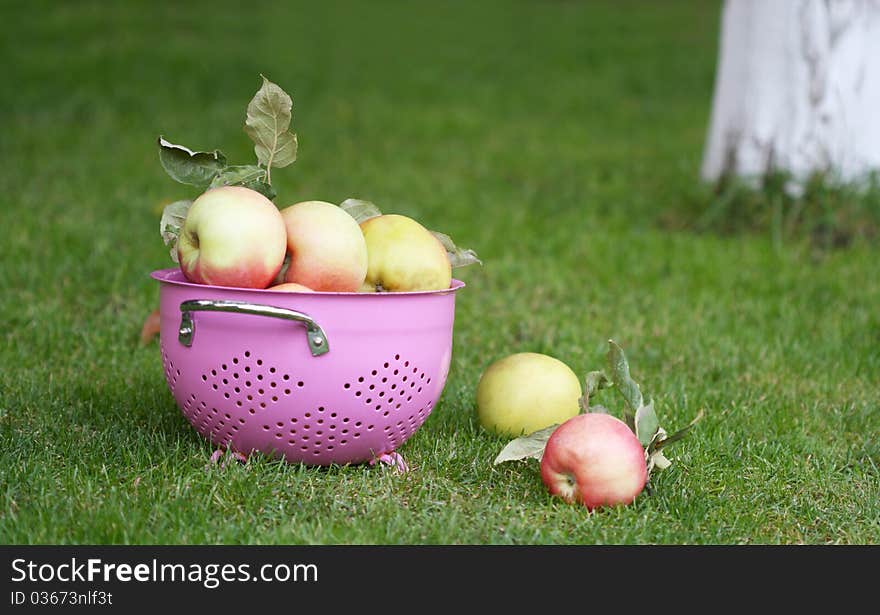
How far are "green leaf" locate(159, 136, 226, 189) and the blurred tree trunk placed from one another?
392cm

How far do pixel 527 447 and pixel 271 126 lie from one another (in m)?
0.96

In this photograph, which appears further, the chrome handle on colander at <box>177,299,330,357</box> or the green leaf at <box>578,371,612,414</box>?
the green leaf at <box>578,371,612,414</box>

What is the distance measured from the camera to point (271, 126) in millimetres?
2484

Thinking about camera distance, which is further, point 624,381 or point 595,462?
point 624,381

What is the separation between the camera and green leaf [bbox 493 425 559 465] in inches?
97.4

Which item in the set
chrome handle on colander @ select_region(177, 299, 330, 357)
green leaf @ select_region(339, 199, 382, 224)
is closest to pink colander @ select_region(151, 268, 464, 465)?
chrome handle on colander @ select_region(177, 299, 330, 357)

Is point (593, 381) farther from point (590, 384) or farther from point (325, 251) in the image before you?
point (325, 251)

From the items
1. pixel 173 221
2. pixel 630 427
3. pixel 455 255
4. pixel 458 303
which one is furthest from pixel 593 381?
pixel 458 303

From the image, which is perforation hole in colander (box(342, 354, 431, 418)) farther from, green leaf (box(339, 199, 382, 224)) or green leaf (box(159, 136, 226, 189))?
green leaf (box(159, 136, 226, 189))

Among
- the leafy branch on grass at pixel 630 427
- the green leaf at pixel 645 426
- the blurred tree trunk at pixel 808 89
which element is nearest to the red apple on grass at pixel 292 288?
the leafy branch on grass at pixel 630 427

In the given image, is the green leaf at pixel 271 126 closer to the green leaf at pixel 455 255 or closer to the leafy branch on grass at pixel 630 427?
the green leaf at pixel 455 255

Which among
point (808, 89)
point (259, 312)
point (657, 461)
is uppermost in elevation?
point (808, 89)
